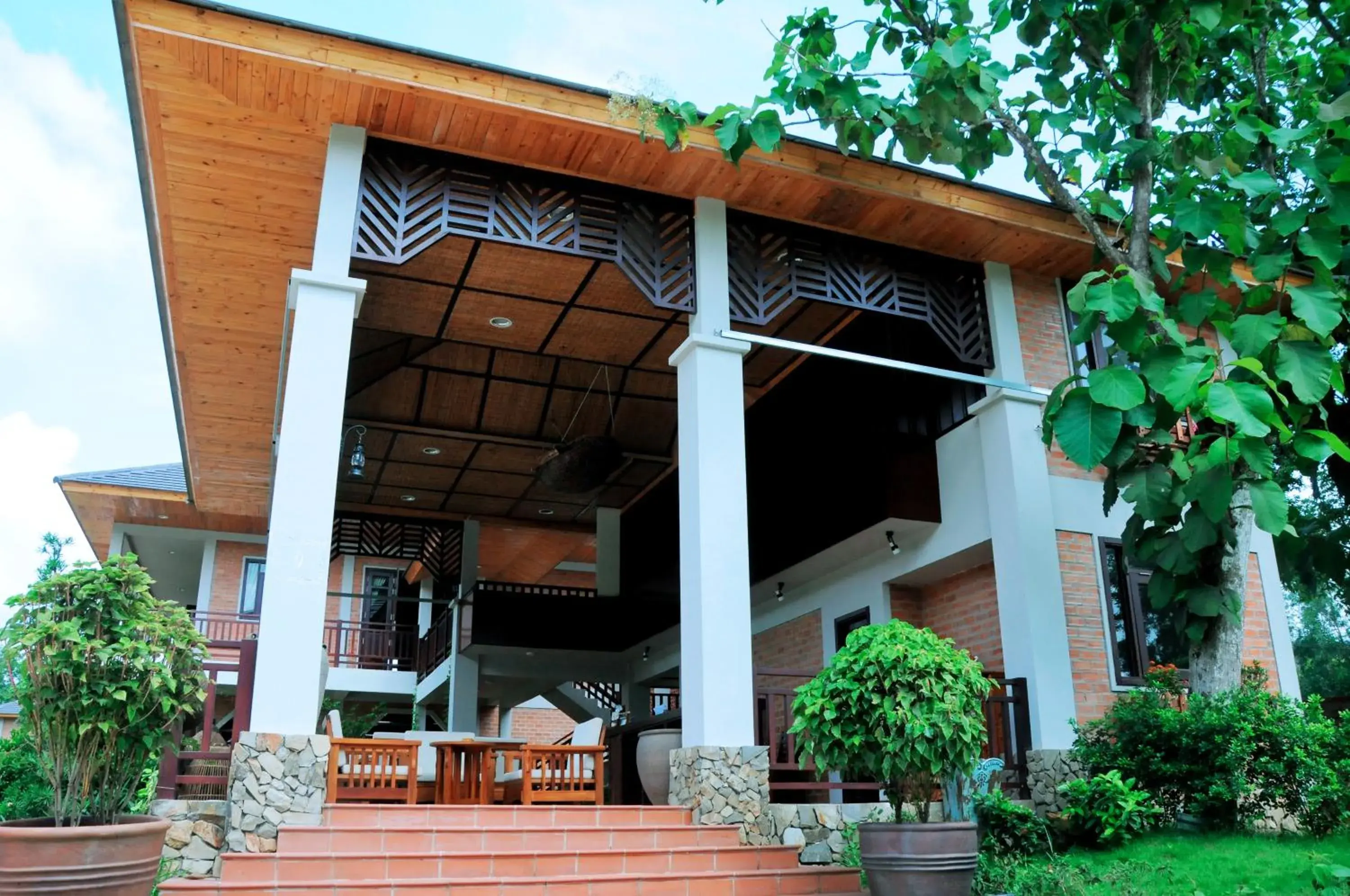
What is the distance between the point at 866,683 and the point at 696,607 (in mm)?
1749

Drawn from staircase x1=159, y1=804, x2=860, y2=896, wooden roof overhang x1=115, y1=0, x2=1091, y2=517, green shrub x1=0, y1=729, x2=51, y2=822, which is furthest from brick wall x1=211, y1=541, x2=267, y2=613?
staircase x1=159, y1=804, x2=860, y2=896

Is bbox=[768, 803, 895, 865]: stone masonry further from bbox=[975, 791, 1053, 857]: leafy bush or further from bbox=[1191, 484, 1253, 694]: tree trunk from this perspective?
bbox=[1191, 484, 1253, 694]: tree trunk

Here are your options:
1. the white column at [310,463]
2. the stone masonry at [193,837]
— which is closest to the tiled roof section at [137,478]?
the white column at [310,463]

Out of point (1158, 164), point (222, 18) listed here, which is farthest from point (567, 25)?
point (1158, 164)

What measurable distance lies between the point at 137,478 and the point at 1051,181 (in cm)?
1363

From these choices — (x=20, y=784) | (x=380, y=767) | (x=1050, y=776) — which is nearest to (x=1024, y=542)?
(x=1050, y=776)

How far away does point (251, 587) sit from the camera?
18141 millimetres

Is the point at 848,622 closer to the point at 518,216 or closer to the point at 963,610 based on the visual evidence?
the point at 963,610

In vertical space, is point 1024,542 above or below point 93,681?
above

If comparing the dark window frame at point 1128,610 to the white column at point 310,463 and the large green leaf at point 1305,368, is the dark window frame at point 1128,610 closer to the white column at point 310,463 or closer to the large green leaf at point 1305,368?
the large green leaf at point 1305,368

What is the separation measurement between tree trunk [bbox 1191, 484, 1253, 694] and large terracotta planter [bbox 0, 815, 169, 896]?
626 cm

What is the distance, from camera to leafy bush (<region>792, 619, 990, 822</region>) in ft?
17.6

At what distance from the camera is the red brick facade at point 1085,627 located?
7898 mm

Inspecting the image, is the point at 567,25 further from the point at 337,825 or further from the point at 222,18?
the point at 337,825
